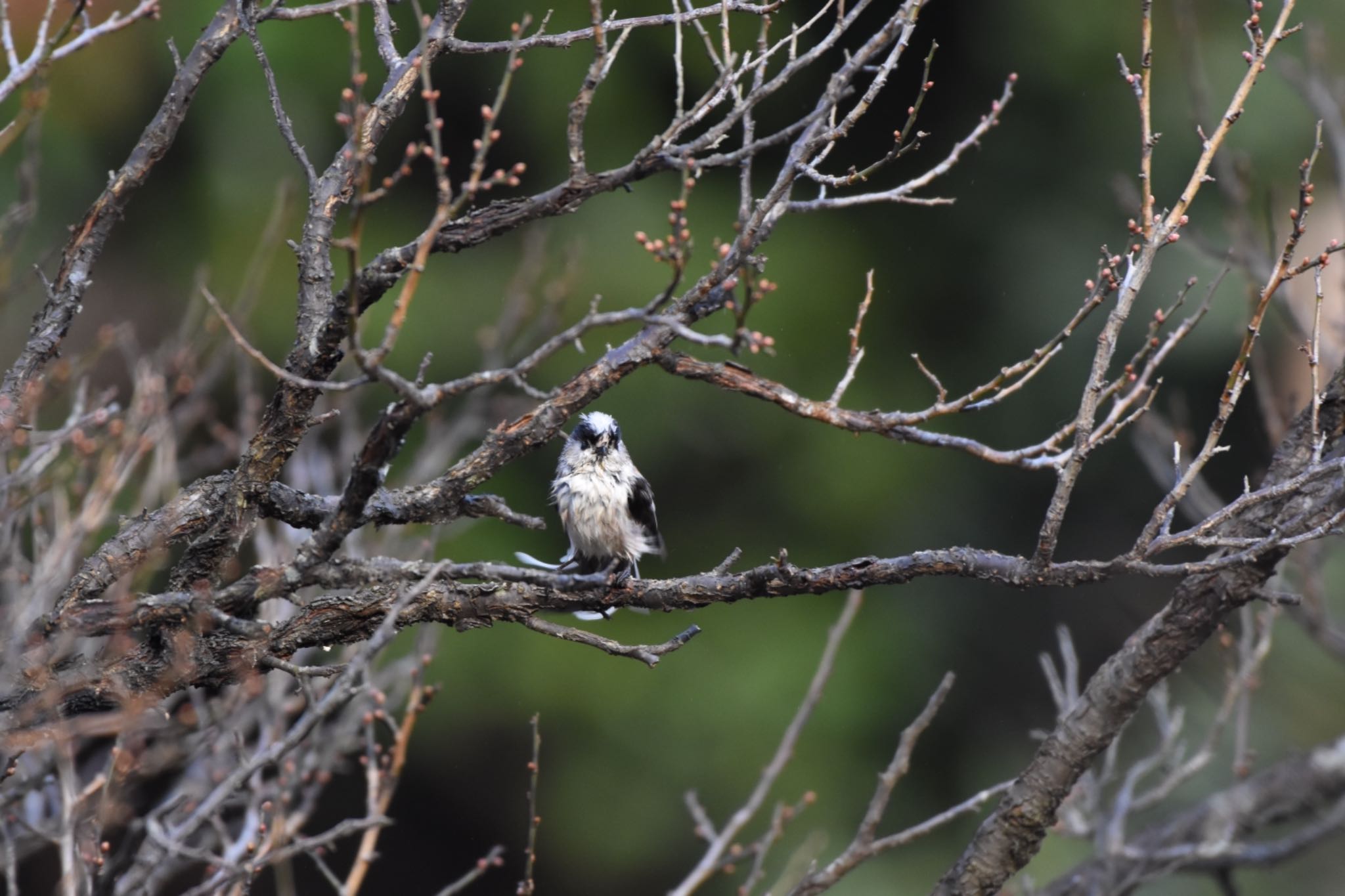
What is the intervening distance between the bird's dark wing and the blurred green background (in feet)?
7.20

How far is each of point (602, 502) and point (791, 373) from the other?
337 cm

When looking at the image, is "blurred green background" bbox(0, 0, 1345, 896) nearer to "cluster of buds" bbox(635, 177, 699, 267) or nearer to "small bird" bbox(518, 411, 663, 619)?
"small bird" bbox(518, 411, 663, 619)

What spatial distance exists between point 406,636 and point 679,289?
2171 millimetres

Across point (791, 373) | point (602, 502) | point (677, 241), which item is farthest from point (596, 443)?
point (791, 373)

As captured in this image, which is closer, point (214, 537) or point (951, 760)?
point (214, 537)

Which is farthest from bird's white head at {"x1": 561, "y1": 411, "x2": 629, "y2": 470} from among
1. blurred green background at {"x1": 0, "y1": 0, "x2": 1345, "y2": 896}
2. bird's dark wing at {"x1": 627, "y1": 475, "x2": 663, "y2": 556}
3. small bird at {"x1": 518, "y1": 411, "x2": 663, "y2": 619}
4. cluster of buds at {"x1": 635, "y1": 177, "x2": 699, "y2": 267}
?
blurred green background at {"x1": 0, "y1": 0, "x2": 1345, "y2": 896}

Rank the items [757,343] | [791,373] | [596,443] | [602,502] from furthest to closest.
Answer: [791,373] → [596,443] → [602,502] → [757,343]

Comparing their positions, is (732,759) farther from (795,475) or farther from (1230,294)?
(1230,294)

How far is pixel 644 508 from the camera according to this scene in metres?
4.23

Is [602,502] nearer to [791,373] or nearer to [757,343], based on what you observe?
[757,343]

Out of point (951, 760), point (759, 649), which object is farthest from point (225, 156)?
point (951, 760)

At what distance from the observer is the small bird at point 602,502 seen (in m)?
4.08

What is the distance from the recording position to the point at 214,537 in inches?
105

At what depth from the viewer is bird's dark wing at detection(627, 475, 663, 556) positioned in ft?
13.7
